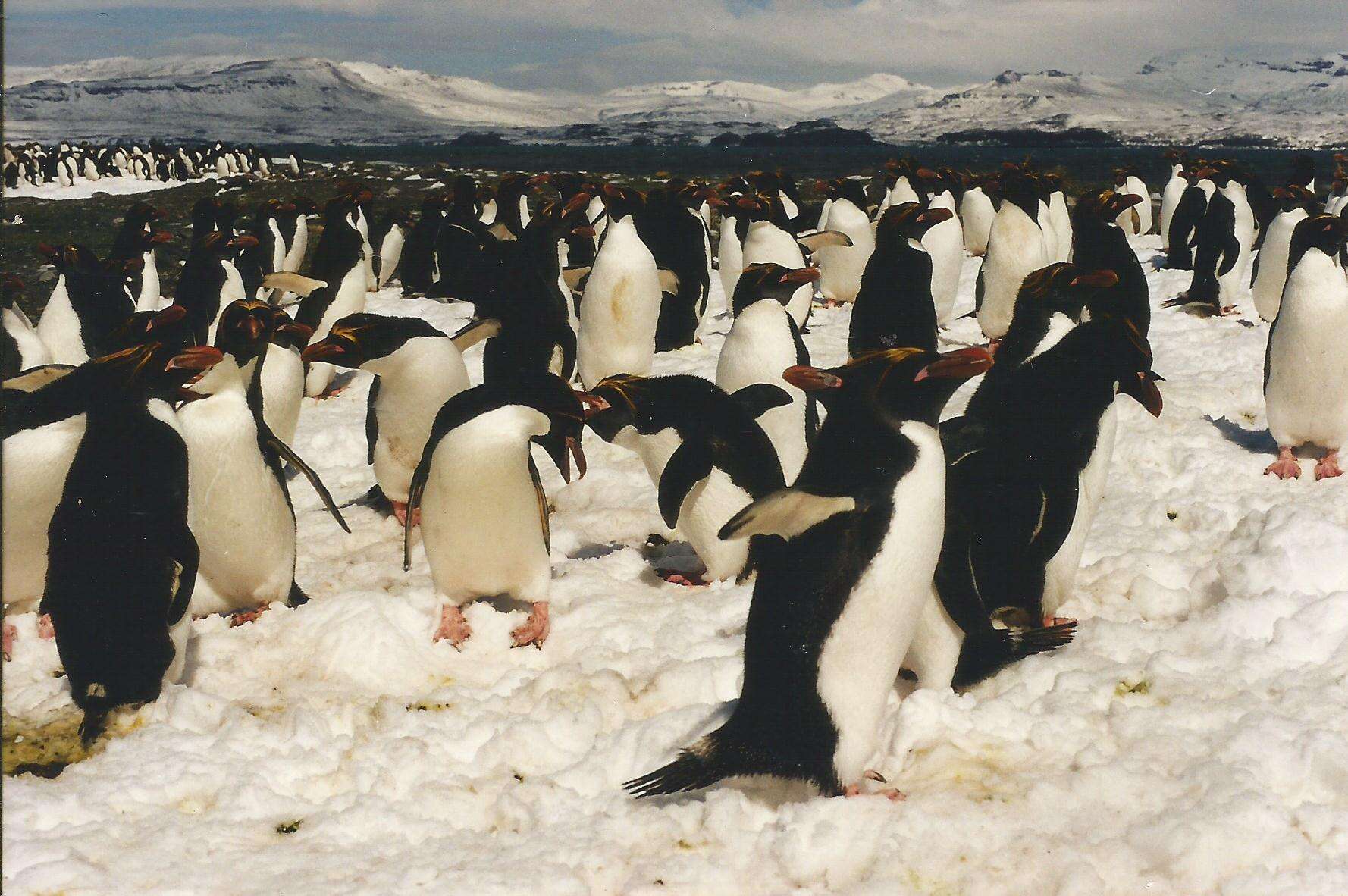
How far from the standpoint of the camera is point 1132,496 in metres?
5.64

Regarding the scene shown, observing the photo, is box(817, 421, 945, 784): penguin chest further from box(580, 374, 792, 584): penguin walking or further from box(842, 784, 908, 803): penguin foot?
box(580, 374, 792, 584): penguin walking

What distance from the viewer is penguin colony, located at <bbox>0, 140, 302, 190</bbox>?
1507 inches

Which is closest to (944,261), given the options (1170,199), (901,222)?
(901,222)

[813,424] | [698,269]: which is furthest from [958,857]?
[698,269]

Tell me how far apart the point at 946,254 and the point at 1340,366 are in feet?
16.4

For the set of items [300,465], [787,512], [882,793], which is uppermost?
[787,512]

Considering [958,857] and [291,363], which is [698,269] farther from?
[958,857]

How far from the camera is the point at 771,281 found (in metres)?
5.32

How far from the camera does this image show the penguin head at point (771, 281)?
5219 mm

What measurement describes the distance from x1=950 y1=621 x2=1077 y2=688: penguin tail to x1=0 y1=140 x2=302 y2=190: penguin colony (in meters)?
41.7

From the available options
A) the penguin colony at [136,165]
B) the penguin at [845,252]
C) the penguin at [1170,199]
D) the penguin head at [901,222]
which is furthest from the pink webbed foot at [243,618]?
the penguin colony at [136,165]

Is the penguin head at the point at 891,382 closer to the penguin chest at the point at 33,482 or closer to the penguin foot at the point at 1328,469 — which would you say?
the penguin chest at the point at 33,482

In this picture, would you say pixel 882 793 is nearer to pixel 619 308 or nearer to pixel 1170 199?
pixel 619 308

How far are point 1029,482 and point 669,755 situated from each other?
1536 millimetres
